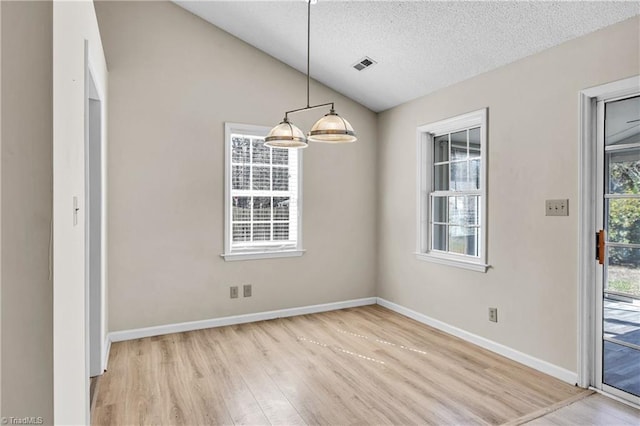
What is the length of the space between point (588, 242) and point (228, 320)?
3.40 meters

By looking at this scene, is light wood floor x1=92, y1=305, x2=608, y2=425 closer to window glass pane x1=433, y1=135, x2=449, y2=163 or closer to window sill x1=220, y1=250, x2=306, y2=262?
Result: window sill x1=220, y1=250, x2=306, y2=262

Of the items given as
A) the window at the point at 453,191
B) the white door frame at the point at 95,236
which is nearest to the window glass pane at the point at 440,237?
the window at the point at 453,191

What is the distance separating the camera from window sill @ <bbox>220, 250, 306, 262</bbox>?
Answer: 4180 mm

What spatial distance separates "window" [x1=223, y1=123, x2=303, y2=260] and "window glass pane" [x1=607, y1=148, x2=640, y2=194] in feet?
9.71

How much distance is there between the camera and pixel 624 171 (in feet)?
8.57

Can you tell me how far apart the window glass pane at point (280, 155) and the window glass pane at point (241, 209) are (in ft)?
1.86

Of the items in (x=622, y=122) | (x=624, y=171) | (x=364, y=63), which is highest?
(x=364, y=63)

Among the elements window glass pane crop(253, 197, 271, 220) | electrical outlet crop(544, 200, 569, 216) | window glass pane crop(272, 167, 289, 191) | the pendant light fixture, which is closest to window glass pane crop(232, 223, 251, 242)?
window glass pane crop(253, 197, 271, 220)

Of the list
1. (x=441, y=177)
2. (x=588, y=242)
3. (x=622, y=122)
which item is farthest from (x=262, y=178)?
(x=622, y=122)

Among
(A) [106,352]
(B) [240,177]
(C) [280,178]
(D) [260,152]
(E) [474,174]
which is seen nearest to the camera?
(A) [106,352]

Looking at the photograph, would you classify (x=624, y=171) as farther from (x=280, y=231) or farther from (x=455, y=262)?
(x=280, y=231)

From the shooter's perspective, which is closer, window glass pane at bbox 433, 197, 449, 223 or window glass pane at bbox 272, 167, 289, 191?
window glass pane at bbox 433, 197, 449, 223

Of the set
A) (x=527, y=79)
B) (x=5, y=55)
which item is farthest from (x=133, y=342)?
(x=527, y=79)

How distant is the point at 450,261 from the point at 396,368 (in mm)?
1310
